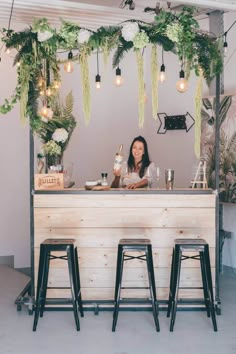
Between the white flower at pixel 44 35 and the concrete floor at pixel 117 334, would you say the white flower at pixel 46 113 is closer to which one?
the white flower at pixel 44 35

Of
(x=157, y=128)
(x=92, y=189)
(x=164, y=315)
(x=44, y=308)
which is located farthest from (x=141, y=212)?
(x=157, y=128)

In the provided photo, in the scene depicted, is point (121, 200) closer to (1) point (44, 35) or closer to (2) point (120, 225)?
(2) point (120, 225)

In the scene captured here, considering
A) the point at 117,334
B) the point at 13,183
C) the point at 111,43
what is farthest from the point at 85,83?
the point at 13,183

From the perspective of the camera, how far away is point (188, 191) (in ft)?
15.5

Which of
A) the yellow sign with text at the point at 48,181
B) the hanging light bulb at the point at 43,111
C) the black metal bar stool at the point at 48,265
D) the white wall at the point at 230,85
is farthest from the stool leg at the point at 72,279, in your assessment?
the white wall at the point at 230,85

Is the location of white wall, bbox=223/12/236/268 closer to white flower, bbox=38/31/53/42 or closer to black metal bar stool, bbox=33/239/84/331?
black metal bar stool, bbox=33/239/84/331

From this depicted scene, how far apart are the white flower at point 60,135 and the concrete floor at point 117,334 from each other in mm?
1611

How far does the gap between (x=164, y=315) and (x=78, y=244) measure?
38.6 inches

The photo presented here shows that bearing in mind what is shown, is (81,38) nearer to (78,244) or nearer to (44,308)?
(78,244)

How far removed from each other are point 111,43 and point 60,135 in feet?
3.43

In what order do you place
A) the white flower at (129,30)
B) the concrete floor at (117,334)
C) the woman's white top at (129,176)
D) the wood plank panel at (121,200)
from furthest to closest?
the woman's white top at (129,176)
the wood plank panel at (121,200)
the white flower at (129,30)
the concrete floor at (117,334)

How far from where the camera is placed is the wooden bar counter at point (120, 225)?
4734 millimetres

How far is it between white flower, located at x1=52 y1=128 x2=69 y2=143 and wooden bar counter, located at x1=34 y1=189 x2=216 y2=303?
2.06ft

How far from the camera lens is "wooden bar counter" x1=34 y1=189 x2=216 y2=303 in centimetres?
473
